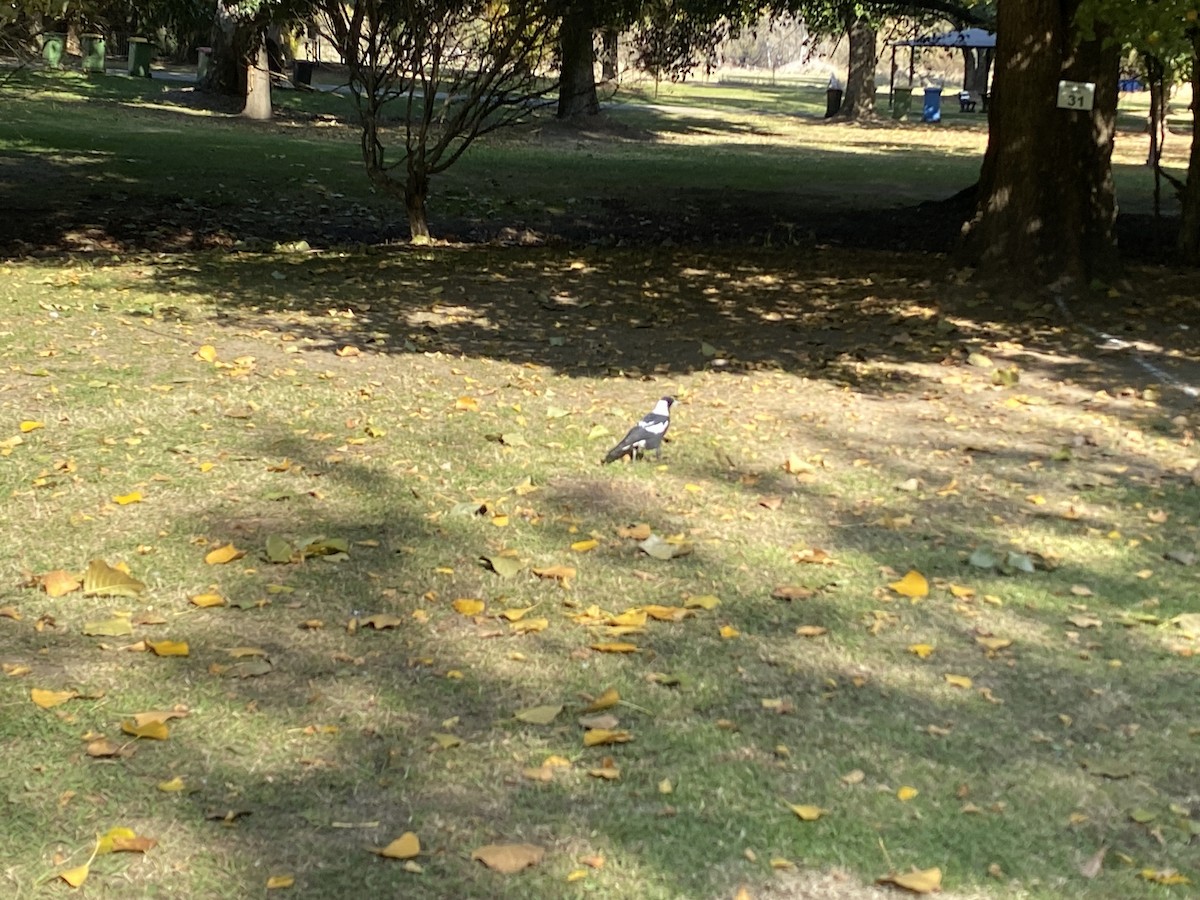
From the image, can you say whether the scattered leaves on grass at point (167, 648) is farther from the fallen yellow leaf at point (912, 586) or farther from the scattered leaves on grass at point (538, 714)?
the fallen yellow leaf at point (912, 586)

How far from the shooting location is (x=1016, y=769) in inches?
143

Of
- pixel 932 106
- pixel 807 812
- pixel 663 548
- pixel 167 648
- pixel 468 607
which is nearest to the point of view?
pixel 807 812

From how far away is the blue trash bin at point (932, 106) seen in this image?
141ft

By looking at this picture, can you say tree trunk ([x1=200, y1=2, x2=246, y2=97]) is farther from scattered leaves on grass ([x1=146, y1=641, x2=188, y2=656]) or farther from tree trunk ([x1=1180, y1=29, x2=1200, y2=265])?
scattered leaves on grass ([x1=146, y1=641, x2=188, y2=656])

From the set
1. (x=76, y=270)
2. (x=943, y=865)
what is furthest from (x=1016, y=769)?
(x=76, y=270)

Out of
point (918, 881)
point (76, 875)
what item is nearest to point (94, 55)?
point (76, 875)

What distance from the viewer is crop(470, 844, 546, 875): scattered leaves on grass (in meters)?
3.13

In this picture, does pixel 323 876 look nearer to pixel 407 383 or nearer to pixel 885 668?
pixel 885 668

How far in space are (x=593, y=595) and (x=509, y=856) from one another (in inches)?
66.2

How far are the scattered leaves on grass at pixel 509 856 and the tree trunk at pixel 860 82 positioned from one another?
126ft

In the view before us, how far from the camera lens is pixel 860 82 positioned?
133 feet

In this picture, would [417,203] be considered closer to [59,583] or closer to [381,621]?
[59,583]

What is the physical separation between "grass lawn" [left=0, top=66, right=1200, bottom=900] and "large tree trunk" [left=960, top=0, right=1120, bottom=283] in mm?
477

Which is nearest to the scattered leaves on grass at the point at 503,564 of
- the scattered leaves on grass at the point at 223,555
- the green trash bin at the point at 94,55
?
the scattered leaves on grass at the point at 223,555
